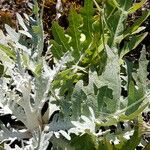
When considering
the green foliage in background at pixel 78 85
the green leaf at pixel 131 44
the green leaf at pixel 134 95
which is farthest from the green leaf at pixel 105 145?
the green leaf at pixel 131 44

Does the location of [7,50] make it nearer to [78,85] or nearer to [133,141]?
[78,85]

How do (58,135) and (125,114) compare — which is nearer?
(125,114)

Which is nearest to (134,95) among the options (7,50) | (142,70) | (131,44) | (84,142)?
(142,70)

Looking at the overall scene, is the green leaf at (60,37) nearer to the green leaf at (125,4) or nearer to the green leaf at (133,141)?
the green leaf at (125,4)

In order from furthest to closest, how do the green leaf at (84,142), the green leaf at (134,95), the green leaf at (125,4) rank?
the green leaf at (125,4), the green leaf at (84,142), the green leaf at (134,95)

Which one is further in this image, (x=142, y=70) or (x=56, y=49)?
(x=56, y=49)

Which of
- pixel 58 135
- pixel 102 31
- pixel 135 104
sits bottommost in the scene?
pixel 58 135

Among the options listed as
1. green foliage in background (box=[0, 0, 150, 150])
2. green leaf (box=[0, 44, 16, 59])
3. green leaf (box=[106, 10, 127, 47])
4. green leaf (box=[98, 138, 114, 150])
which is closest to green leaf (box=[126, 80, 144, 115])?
green foliage in background (box=[0, 0, 150, 150])

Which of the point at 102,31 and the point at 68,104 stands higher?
the point at 102,31

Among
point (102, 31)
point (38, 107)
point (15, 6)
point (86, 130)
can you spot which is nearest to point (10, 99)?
point (38, 107)

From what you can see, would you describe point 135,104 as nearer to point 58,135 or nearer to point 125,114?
point 125,114

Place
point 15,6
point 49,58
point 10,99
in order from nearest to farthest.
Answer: point 10,99
point 49,58
point 15,6
